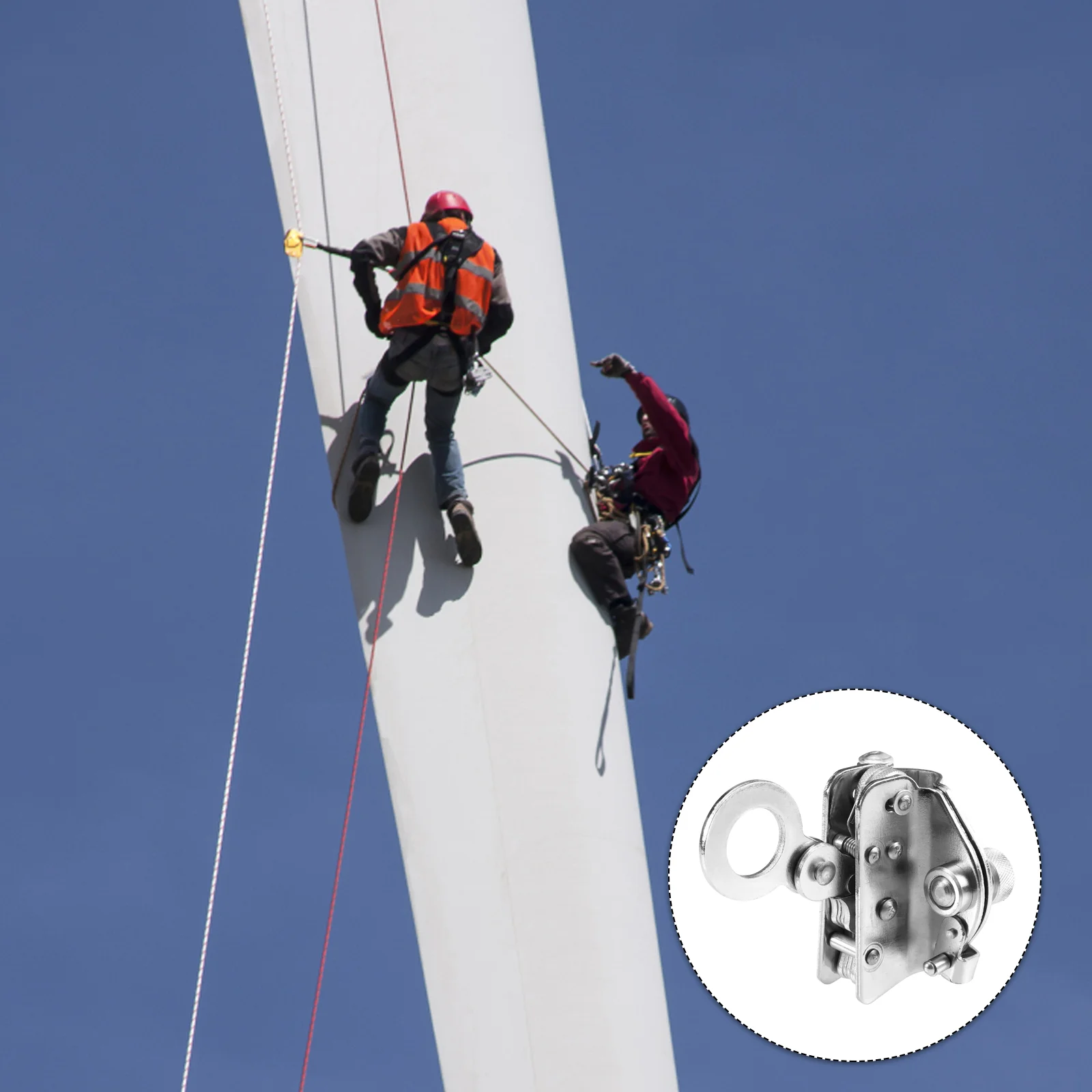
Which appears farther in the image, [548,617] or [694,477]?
[694,477]

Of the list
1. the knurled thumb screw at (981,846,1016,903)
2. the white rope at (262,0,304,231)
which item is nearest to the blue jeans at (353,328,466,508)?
the white rope at (262,0,304,231)

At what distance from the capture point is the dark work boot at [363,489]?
29.8ft

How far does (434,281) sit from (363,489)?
1174 mm

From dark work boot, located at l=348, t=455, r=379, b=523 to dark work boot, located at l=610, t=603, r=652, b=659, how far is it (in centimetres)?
144

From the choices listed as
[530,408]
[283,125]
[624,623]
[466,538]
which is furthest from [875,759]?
[283,125]

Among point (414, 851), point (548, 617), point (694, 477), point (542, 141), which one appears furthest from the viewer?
point (542, 141)

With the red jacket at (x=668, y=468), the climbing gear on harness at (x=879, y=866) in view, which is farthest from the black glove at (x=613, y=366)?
the climbing gear on harness at (x=879, y=866)

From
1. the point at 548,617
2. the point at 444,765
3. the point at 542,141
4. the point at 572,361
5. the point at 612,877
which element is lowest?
the point at 612,877

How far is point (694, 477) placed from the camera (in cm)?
1021

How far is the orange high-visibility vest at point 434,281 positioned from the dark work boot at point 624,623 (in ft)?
6.01

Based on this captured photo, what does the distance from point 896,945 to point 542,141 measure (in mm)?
5601

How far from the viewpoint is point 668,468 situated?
10.1m

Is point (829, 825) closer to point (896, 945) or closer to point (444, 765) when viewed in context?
point (896, 945)

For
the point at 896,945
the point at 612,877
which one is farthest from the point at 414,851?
the point at 896,945
